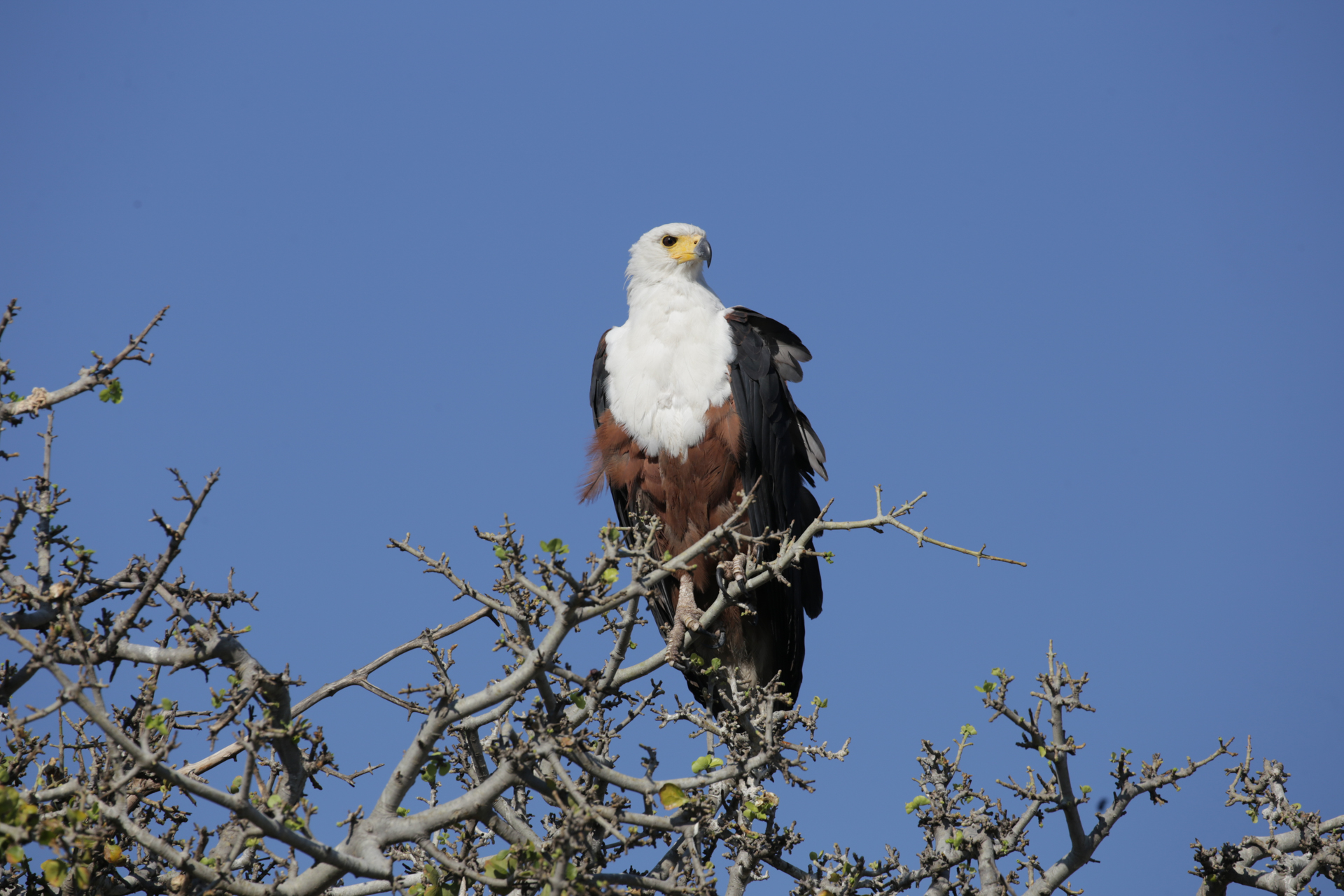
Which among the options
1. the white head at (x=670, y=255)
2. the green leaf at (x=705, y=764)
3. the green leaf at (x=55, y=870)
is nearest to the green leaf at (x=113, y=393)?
the green leaf at (x=55, y=870)

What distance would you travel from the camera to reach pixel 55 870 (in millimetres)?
2738

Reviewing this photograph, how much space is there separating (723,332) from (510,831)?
9.51 feet

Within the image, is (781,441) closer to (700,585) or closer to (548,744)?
(700,585)

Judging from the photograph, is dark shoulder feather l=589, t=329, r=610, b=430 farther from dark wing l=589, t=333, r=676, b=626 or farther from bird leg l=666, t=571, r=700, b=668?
bird leg l=666, t=571, r=700, b=668

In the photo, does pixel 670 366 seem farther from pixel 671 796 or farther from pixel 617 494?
pixel 671 796

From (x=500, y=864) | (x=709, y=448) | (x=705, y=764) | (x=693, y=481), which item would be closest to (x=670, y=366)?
(x=709, y=448)

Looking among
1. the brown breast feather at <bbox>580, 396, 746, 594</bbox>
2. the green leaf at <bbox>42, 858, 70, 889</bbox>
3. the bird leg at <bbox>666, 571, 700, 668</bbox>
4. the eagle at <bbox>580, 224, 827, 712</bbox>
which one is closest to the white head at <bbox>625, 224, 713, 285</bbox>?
the eagle at <bbox>580, 224, 827, 712</bbox>

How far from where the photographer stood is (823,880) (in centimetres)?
411

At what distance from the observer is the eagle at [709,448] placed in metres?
Result: 5.52

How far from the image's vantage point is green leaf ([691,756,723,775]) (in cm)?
384

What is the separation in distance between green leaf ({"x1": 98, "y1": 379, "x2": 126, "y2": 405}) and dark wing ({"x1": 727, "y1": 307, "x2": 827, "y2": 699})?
114 inches

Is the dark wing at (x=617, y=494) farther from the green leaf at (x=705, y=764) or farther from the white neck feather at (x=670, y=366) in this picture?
the green leaf at (x=705, y=764)

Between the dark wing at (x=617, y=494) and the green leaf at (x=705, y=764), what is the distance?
175 cm

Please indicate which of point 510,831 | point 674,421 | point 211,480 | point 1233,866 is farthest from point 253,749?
point 1233,866
